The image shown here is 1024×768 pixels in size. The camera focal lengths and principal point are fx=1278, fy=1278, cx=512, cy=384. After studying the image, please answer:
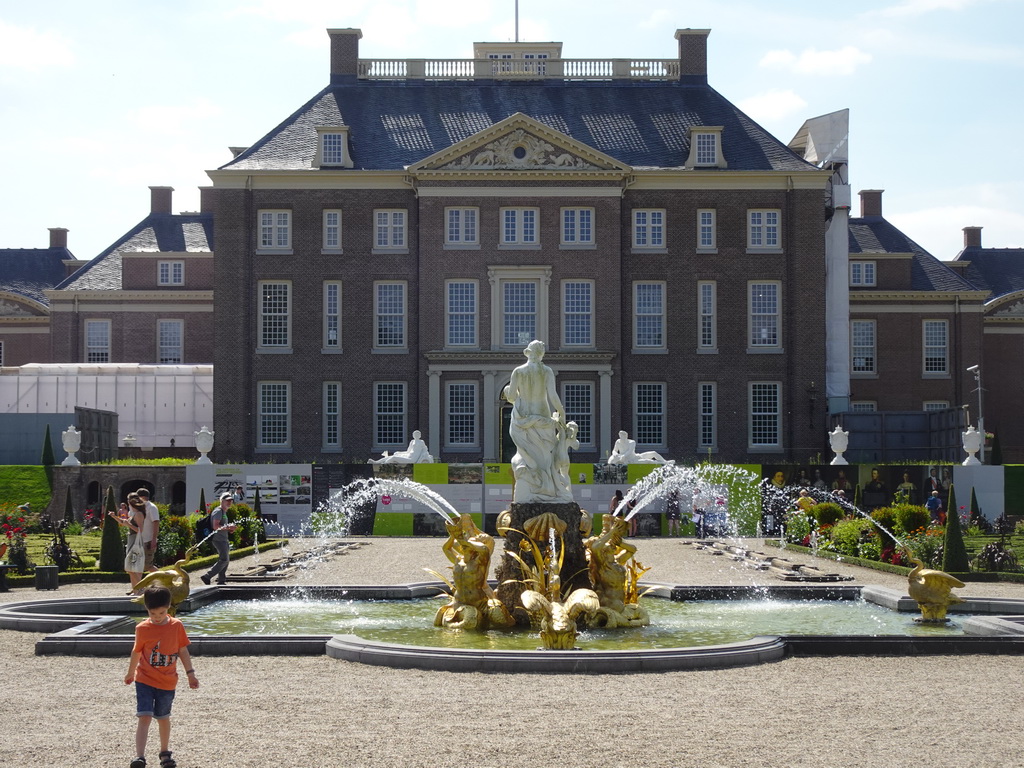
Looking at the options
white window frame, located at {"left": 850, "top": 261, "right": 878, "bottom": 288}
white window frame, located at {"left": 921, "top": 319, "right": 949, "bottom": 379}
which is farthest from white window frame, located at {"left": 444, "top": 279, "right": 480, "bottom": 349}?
white window frame, located at {"left": 921, "top": 319, "right": 949, "bottom": 379}

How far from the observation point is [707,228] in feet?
164

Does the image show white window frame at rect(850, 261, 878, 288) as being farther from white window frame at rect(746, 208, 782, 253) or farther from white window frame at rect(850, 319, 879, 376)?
white window frame at rect(746, 208, 782, 253)

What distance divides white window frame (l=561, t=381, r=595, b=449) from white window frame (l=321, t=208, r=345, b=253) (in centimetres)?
1042

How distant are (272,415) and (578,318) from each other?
40.6 ft

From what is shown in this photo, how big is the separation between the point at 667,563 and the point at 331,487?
1315 cm

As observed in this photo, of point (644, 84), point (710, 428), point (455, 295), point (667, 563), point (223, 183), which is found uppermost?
point (644, 84)

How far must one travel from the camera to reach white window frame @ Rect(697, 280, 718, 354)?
1950 inches

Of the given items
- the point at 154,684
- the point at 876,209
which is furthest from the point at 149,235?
the point at 154,684

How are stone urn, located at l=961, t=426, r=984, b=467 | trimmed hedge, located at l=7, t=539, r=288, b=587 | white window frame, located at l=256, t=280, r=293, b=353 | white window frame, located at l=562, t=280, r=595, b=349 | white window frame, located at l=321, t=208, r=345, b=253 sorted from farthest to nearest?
1. white window frame, located at l=321, t=208, r=345, b=253
2. white window frame, located at l=256, t=280, r=293, b=353
3. white window frame, located at l=562, t=280, r=595, b=349
4. stone urn, located at l=961, t=426, r=984, b=467
5. trimmed hedge, located at l=7, t=539, r=288, b=587

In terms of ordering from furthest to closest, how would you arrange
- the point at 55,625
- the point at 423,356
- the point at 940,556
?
the point at 423,356 → the point at 940,556 → the point at 55,625

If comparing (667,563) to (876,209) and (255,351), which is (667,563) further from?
(876,209)

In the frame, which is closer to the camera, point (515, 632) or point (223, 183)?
point (515, 632)

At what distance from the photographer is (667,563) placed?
2634cm

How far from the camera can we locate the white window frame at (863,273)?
6184cm
